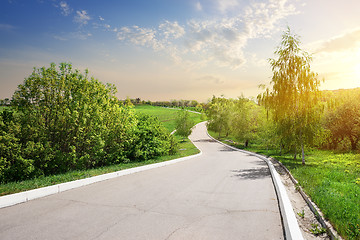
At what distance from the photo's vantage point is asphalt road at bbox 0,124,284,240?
4.26 metres

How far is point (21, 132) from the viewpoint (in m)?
9.51

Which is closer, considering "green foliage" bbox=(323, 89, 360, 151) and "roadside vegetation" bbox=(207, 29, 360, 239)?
"roadside vegetation" bbox=(207, 29, 360, 239)

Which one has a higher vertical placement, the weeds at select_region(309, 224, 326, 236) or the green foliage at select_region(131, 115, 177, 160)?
the green foliage at select_region(131, 115, 177, 160)

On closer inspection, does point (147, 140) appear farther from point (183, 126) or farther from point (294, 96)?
point (183, 126)

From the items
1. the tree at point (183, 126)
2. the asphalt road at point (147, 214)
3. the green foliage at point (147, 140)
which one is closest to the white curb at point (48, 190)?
the asphalt road at point (147, 214)

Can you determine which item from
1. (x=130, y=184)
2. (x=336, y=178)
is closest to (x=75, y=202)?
(x=130, y=184)

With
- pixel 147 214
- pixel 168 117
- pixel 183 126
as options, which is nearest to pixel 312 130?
pixel 147 214

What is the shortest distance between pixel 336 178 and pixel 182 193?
710 cm

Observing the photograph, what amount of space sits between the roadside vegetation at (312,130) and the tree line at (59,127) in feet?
30.4

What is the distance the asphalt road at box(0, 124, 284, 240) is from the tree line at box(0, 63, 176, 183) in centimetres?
334

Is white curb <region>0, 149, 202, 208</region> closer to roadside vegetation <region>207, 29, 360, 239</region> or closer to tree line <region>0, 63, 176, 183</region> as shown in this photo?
tree line <region>0, 63, 176, 183</region>

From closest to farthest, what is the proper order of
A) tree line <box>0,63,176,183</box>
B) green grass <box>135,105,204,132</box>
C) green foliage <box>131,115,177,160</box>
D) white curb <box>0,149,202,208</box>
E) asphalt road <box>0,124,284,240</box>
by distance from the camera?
1. asphalt road <box>0,124,284,240</box>
2. white curb <box>0,149,202,208</box>
3. tree line <box>0,63,176,183</box>
4. green foliage <box>131,115,177,160</box>
5. green grass <box>135,105,204,132</box>

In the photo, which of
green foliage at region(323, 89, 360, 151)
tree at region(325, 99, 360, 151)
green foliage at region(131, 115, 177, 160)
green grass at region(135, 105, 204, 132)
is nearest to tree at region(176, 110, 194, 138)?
green grass at region(135, 105, 204, 132)

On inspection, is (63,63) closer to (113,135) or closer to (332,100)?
(113,135)
